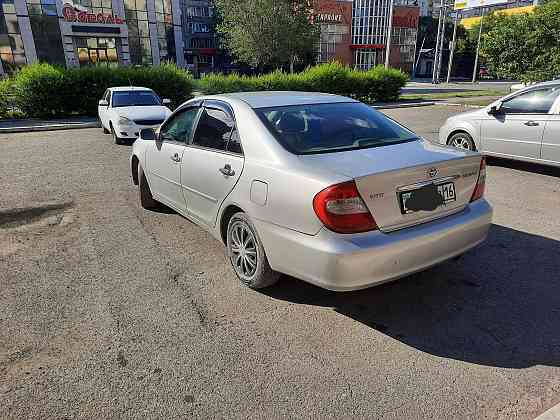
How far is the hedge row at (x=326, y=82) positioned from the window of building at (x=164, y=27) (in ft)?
94.9

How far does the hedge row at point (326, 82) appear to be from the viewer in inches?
806

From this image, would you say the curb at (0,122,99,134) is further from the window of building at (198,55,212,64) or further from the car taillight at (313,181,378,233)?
the window of building at (198,55,212,64)

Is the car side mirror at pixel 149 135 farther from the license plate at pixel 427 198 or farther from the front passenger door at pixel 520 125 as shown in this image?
the front passenger door at pixel 520 125

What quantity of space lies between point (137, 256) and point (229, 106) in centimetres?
177

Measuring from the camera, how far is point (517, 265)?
12.9ft

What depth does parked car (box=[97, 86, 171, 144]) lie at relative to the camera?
10.8 metres

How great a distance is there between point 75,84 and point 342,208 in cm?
1742

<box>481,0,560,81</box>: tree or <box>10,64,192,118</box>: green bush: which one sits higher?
<box>481,0,560,81</box>: tree

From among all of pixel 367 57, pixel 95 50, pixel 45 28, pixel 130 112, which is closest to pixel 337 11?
pixel 367 57

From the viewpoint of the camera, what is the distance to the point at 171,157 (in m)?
4.52

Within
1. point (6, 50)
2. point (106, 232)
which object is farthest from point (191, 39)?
point (106, 232)

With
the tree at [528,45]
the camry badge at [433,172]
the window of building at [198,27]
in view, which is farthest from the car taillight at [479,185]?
the window of building at [198,27]

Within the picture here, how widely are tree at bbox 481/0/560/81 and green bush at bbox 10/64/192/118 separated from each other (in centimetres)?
1341

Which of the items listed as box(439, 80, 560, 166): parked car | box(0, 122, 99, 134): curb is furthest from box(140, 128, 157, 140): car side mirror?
box(0, 122, 99, 134): curb
